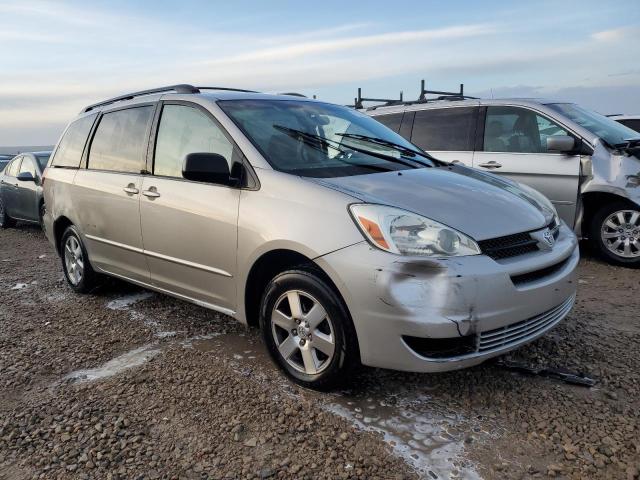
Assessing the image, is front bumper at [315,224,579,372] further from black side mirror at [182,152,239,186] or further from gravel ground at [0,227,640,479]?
black side mirror at [182,152,239,186]

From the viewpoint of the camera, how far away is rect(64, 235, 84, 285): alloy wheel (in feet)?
16.4

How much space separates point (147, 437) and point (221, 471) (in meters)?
0.49

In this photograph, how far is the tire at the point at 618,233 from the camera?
17.8 feet

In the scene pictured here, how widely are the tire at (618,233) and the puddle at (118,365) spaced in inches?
176

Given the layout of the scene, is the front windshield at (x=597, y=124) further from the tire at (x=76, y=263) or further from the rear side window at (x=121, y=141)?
the tire at (x=76, y=263)

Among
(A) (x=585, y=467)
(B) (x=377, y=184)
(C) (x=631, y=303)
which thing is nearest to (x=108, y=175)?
(B) (x=377, y=184)

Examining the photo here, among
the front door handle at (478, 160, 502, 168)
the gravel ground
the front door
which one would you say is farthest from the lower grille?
the front door handle at (478, 160, 502, 168)

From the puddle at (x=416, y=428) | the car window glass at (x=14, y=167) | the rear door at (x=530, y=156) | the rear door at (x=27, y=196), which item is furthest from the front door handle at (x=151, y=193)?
the car window glass at (x=14, y=167)

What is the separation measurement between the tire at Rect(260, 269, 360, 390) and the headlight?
374mm

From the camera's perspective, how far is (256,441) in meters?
2.57

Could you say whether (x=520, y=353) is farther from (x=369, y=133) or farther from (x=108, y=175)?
(x=108, y=175)

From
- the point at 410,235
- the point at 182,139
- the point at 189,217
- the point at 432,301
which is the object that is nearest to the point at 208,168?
the point at 189,217

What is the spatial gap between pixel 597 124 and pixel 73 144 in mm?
5327

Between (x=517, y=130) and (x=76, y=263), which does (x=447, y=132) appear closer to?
(x=517, y=130)
